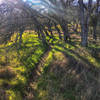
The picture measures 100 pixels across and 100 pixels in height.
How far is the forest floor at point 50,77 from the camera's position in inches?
232

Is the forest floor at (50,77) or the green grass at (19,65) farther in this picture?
the green grass at (19,65)

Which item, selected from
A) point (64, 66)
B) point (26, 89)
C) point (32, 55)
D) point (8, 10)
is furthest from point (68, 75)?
point (8, 10)

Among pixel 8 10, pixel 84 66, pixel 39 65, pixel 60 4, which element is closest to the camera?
pixel 84 66

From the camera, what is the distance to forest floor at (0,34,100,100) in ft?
19.3

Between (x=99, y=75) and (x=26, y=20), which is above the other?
(x=26, y=20)

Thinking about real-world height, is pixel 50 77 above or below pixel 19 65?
below

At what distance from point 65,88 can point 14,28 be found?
4.86 m

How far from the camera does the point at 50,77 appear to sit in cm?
734

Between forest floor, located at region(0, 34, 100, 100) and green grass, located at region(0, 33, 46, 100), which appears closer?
forest floor, located at region(0, 34, 100, 100)

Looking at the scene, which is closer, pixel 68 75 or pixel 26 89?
pixel 26 89

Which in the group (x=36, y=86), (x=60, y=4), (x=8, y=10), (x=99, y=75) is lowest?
(x=36, y=86)

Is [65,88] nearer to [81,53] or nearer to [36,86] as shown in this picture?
[36,86]

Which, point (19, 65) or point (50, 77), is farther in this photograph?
point (19, 65)

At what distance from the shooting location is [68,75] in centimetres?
718
